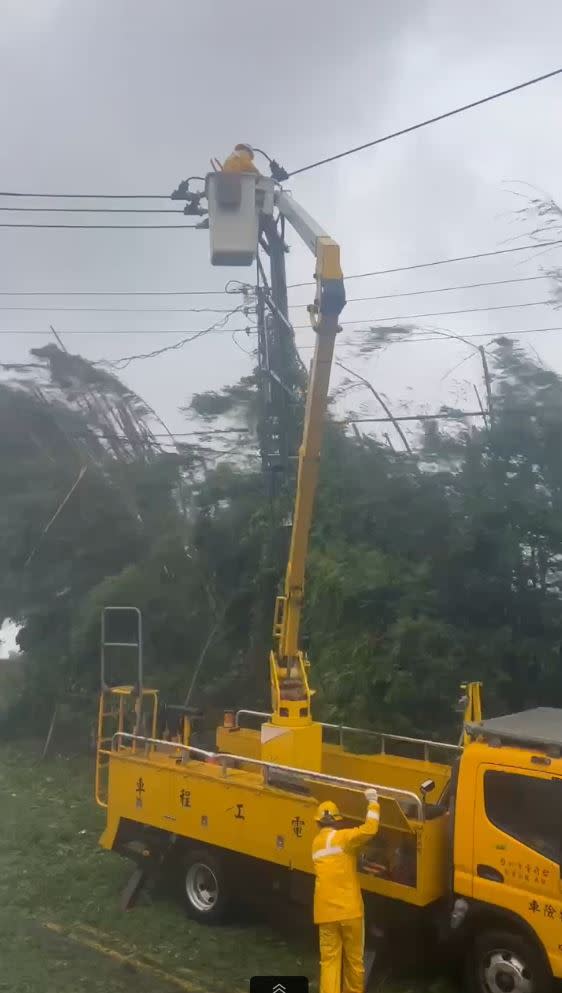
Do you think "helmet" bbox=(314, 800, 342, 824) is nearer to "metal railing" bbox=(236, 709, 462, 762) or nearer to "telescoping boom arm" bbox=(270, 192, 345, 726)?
"metal railing" bbox=(236, 709, 462, 762)

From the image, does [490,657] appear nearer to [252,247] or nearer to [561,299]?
[561,299]

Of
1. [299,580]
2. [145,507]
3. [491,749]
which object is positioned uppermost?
[145,507]

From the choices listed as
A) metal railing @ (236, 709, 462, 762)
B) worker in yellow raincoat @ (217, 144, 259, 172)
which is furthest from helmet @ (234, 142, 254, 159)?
metal railing @ (236, 709, 462, 762)

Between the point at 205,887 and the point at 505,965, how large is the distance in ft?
9.59

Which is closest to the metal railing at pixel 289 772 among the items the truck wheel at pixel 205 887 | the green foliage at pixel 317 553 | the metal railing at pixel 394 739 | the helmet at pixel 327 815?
the helmet at pixel 327 815

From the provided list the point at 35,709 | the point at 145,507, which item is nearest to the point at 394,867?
the point at 145,507

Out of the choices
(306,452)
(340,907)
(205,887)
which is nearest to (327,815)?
(340,907)

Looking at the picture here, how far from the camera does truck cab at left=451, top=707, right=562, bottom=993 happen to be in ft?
18.0

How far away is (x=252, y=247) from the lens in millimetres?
8336

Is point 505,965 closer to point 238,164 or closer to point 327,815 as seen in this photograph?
point 327,815

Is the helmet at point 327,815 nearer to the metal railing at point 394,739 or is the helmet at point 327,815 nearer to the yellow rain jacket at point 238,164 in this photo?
the metal railing at point 394,739

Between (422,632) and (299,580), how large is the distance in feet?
7.29

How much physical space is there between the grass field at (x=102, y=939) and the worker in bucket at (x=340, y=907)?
74cm

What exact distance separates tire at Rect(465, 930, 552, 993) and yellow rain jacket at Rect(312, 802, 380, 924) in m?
0.86
